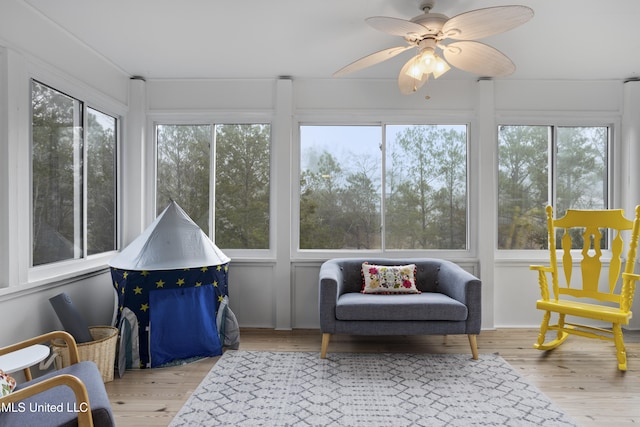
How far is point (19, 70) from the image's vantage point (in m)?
2.47

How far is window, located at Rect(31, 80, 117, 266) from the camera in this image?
2746 mm

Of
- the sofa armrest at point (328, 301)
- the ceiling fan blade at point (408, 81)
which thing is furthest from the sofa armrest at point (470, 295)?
the ceiling fan blade at point (408, 81)

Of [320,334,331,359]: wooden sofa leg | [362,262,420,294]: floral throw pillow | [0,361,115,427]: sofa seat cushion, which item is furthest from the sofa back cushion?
[0,361,115,427]: sofa seat cushion

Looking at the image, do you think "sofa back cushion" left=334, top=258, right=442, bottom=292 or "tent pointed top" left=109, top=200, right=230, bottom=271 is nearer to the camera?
"tent pointed top" left=109, top=200, right=230, bottom=271

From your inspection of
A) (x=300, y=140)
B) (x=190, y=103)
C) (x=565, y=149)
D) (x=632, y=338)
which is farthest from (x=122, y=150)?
(x=632, y=338)

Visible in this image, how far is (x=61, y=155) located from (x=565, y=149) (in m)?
4.63

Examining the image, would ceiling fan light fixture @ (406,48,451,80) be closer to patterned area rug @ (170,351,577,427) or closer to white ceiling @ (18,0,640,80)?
white ceiling @ (18,0,640,80)

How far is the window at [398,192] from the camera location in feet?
13.4

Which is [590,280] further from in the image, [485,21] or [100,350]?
[100,350]

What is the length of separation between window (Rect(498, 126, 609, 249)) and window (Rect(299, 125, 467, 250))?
434 millimetres

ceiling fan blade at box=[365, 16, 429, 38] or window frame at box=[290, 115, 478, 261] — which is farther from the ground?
ceiling fan blade at box=[365, 16, 429, 38]

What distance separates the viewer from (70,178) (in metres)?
3.08

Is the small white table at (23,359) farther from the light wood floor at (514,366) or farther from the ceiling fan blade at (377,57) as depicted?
the ceiling fan blade at (377,57)

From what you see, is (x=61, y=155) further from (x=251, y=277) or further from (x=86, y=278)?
(x=251, y=277)
